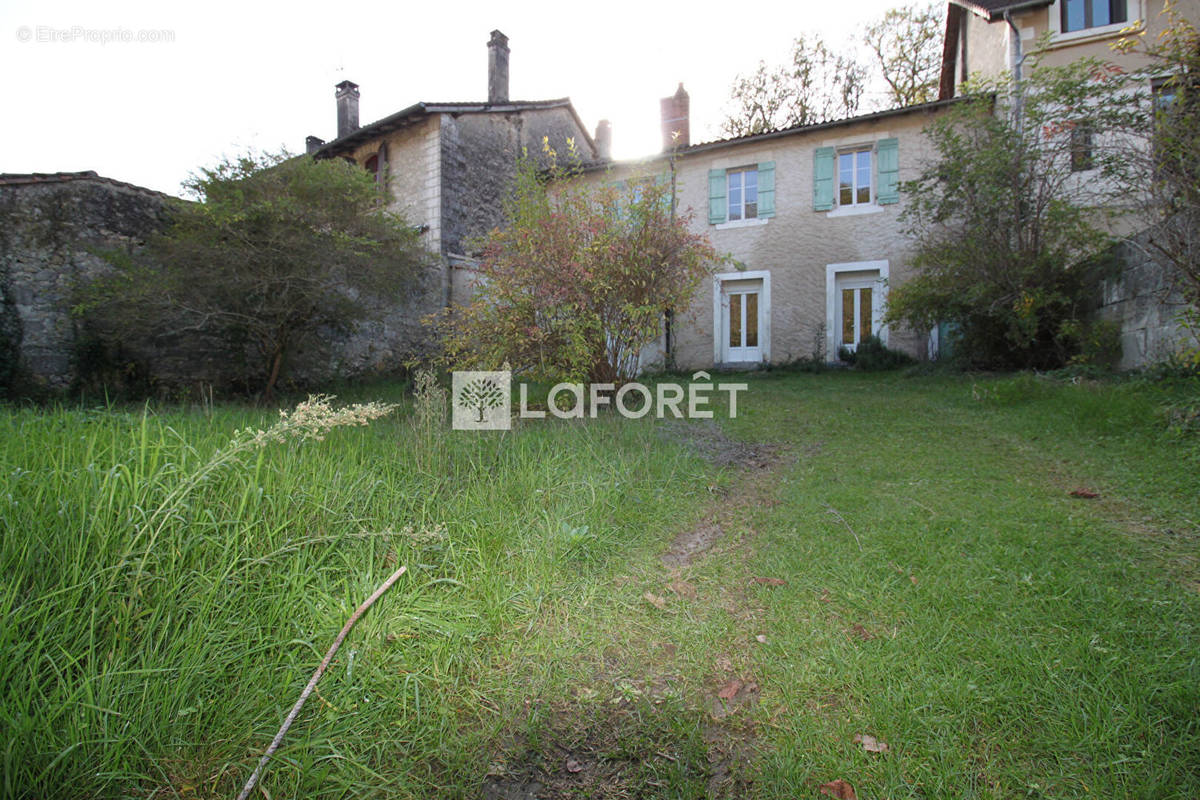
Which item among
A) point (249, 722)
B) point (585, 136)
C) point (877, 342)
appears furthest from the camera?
point (585, 136)

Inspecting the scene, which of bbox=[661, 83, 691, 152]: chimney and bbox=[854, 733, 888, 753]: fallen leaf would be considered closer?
bbox=[854, 733, 888, 753]: fallen leaf

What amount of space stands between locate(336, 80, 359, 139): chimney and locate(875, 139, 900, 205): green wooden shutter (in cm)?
1397

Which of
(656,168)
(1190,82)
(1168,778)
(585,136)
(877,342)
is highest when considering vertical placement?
(585,136)

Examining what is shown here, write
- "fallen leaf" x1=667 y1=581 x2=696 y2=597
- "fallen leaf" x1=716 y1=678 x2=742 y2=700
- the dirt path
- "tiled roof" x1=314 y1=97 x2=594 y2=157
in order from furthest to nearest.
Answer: "tiled roof" x1=314 y1=97 x2=594 y2=157 < "fallen leaf" x1=667 y1=581 x2=696 y2=597 < "fallen leaf" x1=716 y1=678 x2=742 y2=700 < the dirt path

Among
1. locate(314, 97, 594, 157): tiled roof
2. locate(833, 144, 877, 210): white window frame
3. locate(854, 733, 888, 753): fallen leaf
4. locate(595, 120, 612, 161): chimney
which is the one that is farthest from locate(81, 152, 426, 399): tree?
locate(595, 120, 612, 161): chimney

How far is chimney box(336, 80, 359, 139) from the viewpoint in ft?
52.9

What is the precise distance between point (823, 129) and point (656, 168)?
3.59 m

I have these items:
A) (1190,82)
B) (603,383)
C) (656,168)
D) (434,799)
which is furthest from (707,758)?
(656,168)

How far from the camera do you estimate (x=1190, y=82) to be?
474 cm

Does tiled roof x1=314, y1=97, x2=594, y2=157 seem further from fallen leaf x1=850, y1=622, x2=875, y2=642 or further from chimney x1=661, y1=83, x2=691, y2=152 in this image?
fallen leaf x1=850, y1=622, x2=875, y2=642

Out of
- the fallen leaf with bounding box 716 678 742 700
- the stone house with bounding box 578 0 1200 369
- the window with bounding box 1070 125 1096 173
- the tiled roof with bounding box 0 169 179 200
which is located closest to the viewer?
the fallen leaf with bounding box 716 678 742 700

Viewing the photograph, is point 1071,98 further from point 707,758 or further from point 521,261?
point 707,758

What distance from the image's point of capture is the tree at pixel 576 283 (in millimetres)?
6090

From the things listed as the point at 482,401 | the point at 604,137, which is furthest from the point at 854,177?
the point at 482,401
